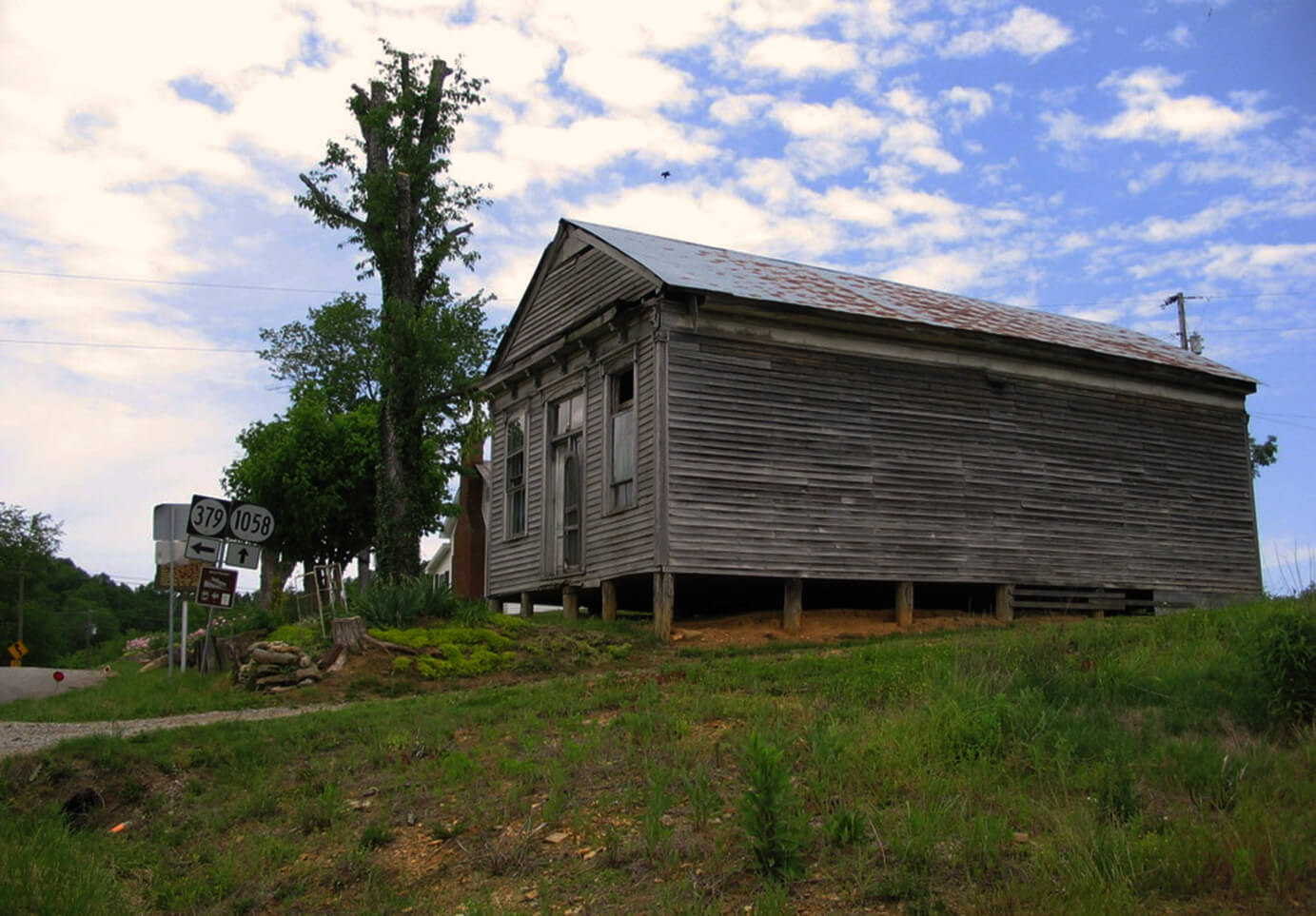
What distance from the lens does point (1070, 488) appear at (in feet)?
71.4

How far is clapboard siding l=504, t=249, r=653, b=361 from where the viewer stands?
66.1 feet

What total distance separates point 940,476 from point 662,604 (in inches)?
217

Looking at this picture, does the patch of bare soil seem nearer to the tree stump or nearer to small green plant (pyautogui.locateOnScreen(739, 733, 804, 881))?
the tree stump

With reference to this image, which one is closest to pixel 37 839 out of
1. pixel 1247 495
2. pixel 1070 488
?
pixel 1070 488

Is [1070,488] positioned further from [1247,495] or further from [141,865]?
[141,865]

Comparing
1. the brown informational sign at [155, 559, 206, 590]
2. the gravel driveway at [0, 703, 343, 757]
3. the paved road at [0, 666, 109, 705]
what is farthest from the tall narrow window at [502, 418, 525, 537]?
the gravel driveway at [0, 703, 343, 757]

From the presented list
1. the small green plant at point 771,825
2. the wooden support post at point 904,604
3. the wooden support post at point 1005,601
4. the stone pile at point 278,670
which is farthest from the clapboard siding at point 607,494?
the small green plant at point 771,825

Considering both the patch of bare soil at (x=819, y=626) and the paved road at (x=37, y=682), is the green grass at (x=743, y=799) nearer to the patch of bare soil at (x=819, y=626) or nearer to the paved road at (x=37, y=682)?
the patch of bare soil at (x=819, y=626)

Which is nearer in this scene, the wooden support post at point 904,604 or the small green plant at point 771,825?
the small green plant at point 771,825

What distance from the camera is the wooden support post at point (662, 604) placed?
1775 cm

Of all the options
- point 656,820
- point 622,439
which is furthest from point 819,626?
point 656,820

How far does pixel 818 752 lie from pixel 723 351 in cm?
1110

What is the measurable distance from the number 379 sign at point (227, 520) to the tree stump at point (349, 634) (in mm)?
2553

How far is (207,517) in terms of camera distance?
1778 cm
